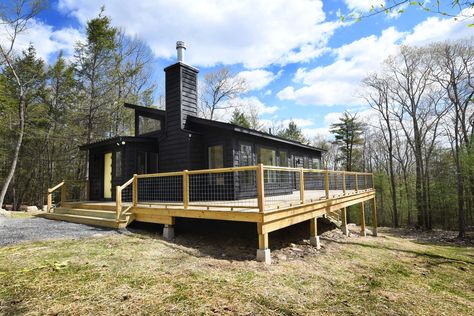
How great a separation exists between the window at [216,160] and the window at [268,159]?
1.67 metres

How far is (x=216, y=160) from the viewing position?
884 centimetres

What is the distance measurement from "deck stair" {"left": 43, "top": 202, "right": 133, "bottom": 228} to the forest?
6.78m

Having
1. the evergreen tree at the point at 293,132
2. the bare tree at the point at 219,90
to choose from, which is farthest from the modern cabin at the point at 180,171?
the evergreen tree at the point at 293,132

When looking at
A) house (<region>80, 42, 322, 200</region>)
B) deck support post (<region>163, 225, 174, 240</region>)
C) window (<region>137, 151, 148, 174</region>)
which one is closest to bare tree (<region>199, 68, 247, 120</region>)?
house (<region>80, 42, 322, 200</region>)

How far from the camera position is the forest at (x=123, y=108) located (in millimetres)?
15844

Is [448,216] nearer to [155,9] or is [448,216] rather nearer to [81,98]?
[155,9]

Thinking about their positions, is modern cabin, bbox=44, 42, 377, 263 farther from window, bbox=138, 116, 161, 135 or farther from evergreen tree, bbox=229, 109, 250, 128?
evergreen tree, bbox=229, 109, 250, 128

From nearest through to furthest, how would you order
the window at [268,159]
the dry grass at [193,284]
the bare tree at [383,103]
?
the dry grass at [193,284] < the window at [268,159] < the bare tree at [383,103]

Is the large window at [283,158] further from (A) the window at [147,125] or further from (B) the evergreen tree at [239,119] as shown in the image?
(B) the evergreen tree at [239,119]

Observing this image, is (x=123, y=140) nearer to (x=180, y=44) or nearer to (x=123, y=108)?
(x=180, y=44)

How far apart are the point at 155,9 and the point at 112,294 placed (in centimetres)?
973

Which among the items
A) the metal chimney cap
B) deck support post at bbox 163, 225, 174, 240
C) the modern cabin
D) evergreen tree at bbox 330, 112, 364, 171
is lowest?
deck support post at bbox 163, 225, 174, 240

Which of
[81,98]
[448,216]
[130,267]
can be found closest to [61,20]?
[81,98]

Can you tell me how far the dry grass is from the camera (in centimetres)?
304
